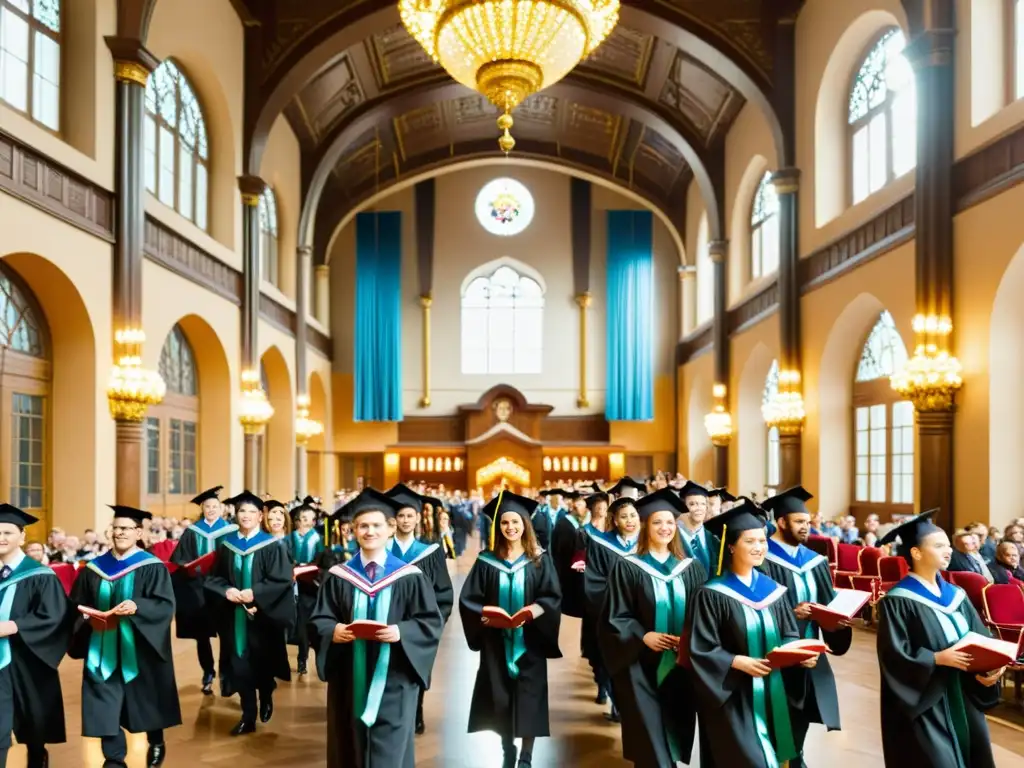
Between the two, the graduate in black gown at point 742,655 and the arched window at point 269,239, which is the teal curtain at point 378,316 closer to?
the arched window at point 269,239

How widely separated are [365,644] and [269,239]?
20.3 m

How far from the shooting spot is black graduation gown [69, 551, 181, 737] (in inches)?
253

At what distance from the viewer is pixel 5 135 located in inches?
444

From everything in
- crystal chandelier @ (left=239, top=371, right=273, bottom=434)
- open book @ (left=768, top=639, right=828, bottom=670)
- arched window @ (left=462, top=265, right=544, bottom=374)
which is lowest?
open book @ (left=768, top=639, right=828, bottom=670)

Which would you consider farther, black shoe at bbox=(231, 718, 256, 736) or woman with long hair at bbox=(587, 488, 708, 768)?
black shoe at bbox=(231, 718, 256, 736)

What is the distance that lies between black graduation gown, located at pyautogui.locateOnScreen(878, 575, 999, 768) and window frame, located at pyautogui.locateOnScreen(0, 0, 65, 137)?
11426 millimetres

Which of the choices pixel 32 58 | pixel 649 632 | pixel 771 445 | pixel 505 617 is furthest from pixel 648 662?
pixel 771 445

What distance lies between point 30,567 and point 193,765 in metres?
1.90

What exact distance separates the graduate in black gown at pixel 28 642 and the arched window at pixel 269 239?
17.9 meters

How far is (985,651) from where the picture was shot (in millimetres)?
4676

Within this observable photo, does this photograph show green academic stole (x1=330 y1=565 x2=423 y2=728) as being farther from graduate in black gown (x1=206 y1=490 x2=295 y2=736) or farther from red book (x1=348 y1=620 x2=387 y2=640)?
graduate in black gown (x1=206 y1=490 x2=295 y2=736)

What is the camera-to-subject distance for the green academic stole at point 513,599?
6781 mm

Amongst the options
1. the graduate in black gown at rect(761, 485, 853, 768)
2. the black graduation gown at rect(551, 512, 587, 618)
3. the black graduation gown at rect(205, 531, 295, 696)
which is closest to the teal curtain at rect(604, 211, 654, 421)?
the black graduation gown at rect(551, 512, 587, 618)

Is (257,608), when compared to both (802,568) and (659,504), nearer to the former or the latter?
(659,504)
